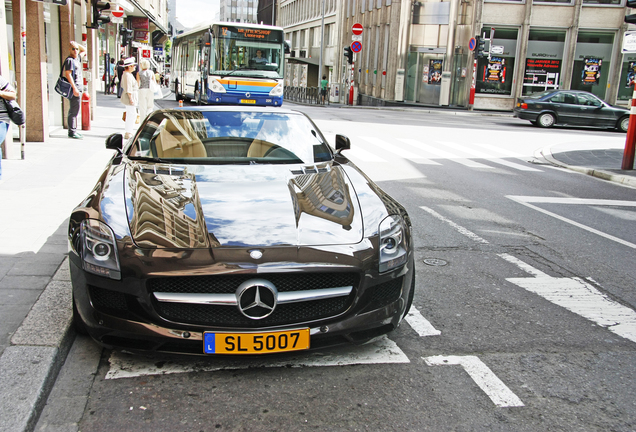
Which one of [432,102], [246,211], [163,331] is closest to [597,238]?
[246,211]

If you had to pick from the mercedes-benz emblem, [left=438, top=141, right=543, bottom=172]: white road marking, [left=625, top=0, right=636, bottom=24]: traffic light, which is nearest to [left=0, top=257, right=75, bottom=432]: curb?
the mercedes-benz emblem

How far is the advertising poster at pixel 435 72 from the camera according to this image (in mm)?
40156

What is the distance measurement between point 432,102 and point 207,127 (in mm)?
36930

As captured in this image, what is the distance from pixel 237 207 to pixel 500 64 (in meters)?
36.6

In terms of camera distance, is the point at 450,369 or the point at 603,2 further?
the point at 603,2

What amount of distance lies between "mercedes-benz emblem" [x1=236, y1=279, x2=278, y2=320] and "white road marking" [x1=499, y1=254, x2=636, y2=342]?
2.56 meters

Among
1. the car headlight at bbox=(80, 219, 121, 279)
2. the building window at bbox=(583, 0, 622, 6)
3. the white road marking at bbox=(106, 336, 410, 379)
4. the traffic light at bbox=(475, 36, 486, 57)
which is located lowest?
the white road marking at bbox=(106, 336, 410, 379)

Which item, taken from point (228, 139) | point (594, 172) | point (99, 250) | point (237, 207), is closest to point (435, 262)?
point (228, 139)

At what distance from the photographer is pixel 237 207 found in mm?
3797

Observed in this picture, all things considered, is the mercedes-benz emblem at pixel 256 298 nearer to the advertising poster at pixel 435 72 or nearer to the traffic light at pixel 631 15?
the traffic light at pixel 631 15

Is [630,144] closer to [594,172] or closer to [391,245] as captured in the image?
[594,172]

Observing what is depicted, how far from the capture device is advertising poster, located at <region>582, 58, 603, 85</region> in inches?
1462

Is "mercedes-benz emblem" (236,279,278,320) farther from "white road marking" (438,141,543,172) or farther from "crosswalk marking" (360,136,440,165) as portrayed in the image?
"white road marking" (438,141,543,172)

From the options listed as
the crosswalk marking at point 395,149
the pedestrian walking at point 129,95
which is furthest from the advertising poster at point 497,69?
the pedestrian walking at point 129,95
